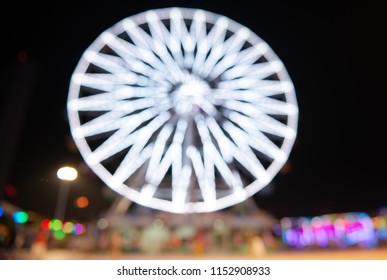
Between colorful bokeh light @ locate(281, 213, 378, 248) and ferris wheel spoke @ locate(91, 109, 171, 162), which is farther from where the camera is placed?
colorful bokeh light @ locate(281, 213, 378, 248)

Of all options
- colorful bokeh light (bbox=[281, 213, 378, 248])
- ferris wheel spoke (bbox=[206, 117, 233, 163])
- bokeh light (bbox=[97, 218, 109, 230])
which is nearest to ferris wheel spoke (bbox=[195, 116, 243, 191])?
ferris wheel spoke (bbox=[206, 117, 233, 163])

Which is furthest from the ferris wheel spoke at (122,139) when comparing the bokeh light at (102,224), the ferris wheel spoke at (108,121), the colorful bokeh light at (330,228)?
the colorful bokeh light at (330,228)

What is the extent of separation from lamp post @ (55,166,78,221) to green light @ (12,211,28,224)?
2667mm

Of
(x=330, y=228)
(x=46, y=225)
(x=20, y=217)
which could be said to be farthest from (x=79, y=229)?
(x=330, y=228)

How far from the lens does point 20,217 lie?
12.1 metres

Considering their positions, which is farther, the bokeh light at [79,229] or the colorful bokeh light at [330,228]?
the colorful bokeh light at [330,228]

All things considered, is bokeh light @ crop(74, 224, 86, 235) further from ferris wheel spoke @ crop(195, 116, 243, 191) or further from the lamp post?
ferris wheel spoke @ crop(195, 116, 243, 191)

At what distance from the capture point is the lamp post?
5523 millimetres

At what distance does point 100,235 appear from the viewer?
10812mm

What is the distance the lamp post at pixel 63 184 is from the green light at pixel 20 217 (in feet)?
8.75

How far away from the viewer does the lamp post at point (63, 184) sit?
5523mm

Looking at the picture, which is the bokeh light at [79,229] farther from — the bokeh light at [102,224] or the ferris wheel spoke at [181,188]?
the ferris wheel spoke at [181,188]
